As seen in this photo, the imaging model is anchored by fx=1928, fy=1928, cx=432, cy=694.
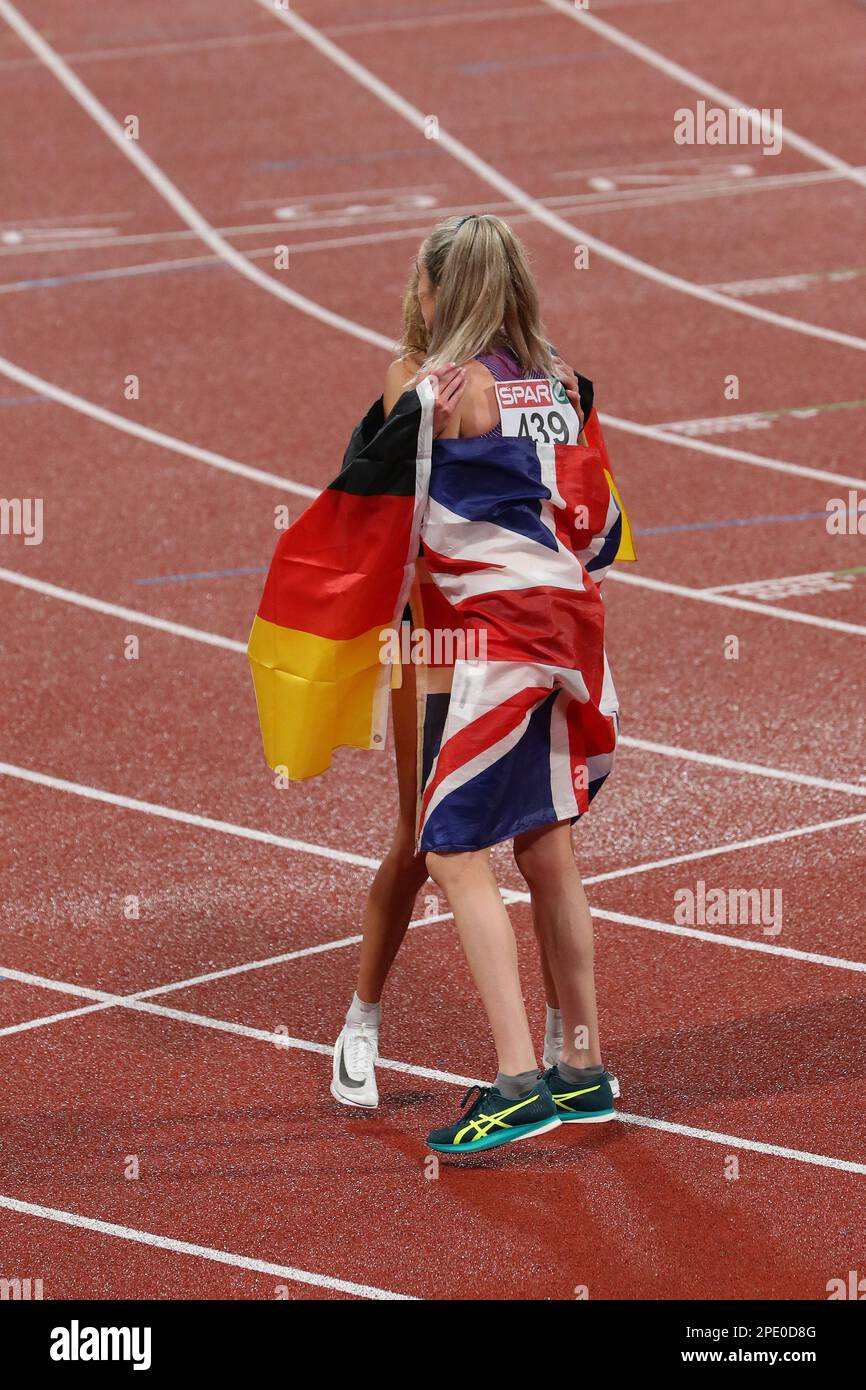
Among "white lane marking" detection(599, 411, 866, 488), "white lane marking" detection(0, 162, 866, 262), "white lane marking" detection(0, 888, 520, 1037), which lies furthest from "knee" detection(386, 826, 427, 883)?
"white lane marking" detection(0, 162, 866, 262)

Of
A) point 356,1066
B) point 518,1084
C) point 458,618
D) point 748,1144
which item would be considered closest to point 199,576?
point 356,1066

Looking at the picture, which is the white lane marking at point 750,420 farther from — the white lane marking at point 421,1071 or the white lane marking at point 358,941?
the white lane marking at point 421,1071

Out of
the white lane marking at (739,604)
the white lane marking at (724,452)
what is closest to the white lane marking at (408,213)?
the white lane marking at (724,452)

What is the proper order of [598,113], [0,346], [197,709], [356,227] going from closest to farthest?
[197,709], [0,346], [356,227], [598,113]

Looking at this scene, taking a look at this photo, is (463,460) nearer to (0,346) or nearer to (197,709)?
(197,709)

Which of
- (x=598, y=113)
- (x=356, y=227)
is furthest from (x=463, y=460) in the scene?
(x=598, y=113)

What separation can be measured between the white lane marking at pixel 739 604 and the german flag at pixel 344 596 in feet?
9.83

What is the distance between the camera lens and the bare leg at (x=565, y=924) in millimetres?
4594

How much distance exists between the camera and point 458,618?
446cm

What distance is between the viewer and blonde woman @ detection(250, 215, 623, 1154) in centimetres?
440

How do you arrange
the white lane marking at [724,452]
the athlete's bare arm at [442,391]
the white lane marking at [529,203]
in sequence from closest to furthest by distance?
1. the athlete's bare arm at [442,391]
2. the white lane marking at [724,452]
3. the white lane marking at [529,203]

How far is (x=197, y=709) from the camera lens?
7203mm
